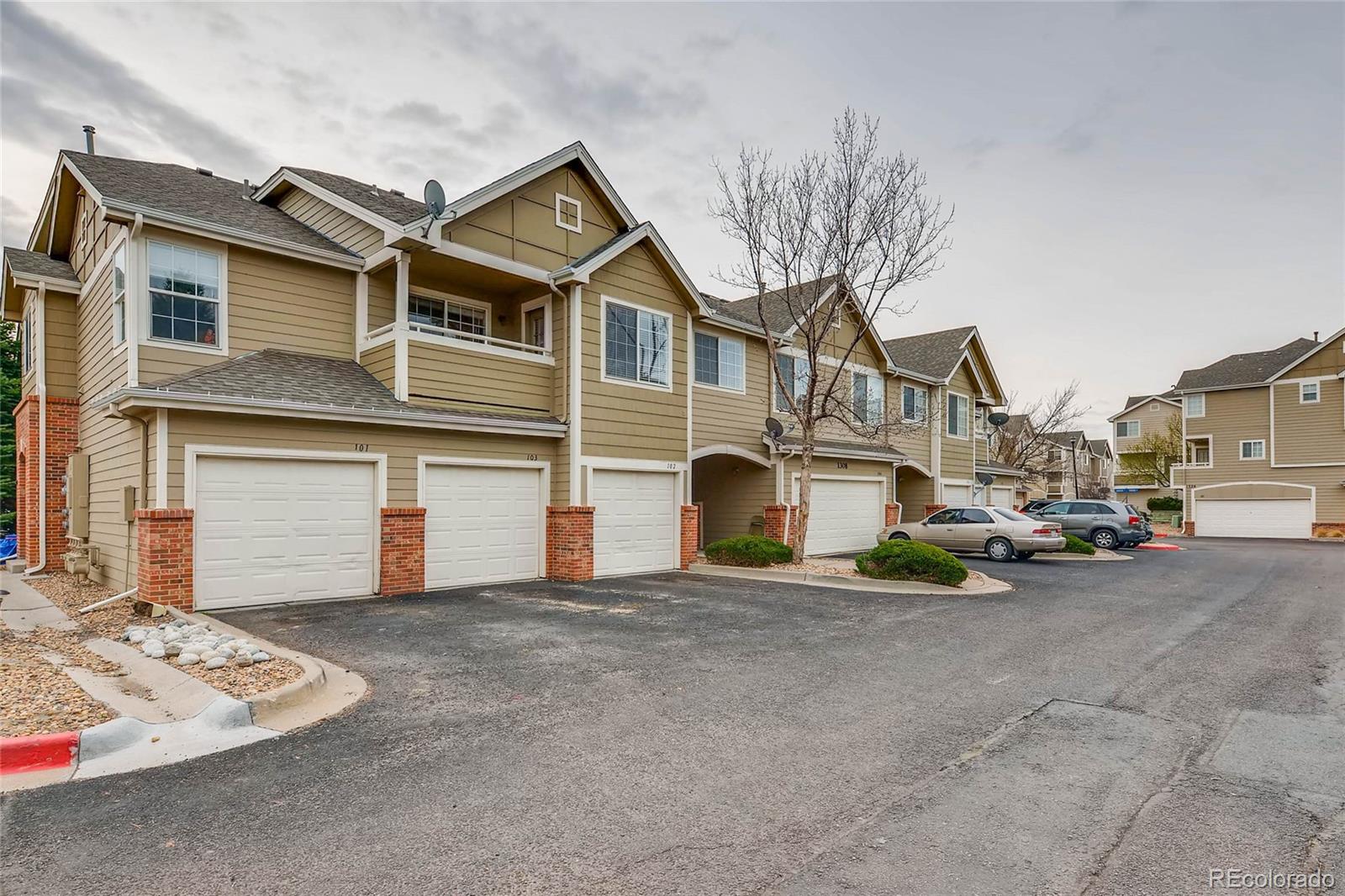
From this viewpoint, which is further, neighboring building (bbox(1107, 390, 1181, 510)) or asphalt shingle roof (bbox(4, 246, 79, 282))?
neighboring building (bbox(1107, 390, 1181, 510))

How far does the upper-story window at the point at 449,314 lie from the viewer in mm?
14578

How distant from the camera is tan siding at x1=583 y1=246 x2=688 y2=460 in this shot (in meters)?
14.8

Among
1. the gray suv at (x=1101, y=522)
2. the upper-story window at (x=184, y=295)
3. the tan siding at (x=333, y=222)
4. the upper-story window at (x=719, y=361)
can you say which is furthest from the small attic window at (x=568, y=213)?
the gray suv at (x=1101, y=522)

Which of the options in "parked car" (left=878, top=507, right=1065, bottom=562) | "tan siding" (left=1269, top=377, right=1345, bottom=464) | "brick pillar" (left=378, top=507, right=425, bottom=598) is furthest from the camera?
"tan siding" (left=1269, top=377, right=1345, bottom=464)

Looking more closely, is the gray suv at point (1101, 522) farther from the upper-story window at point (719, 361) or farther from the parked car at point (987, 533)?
the upper-story window at point (719, 361)

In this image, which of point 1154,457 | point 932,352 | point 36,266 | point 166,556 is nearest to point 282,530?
point 166,556

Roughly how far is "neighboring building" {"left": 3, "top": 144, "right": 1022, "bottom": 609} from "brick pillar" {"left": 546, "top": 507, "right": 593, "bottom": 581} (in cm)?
6

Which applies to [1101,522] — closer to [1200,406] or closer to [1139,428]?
[1200,406]

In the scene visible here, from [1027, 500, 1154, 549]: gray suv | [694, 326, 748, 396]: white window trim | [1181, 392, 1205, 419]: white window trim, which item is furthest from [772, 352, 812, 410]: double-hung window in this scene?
[1181, 392, 1205, 419]: white window trim

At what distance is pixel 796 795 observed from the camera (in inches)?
176

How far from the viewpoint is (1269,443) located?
36.9 meters

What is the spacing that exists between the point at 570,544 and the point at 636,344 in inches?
178

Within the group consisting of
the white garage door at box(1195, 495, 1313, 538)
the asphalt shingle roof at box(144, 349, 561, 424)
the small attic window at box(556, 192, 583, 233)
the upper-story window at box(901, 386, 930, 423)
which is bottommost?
the white garage door at box(1195, 495, 1313, 538)

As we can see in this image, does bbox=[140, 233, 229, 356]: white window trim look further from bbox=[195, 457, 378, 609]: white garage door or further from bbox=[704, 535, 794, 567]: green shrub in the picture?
bbox=[704, 535, 794, 567]: green shrub
